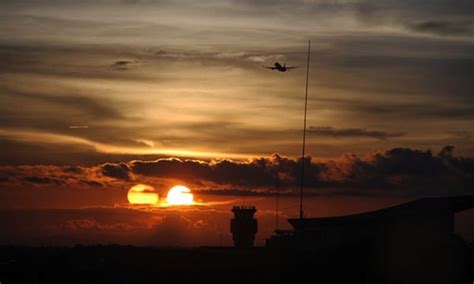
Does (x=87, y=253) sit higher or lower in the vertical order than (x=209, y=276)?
higher

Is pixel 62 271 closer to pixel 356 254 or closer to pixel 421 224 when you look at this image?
pixel 356 254

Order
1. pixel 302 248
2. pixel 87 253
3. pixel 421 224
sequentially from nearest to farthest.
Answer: pixel 421 224
pixel 302 248
pixel 87 253

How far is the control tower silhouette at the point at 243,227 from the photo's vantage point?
188125 mm

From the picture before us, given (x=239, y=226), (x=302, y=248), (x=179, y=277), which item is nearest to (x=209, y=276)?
(x=179, y=277)

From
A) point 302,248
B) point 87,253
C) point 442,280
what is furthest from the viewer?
point 87,253

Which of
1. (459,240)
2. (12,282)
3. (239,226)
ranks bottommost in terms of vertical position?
(12,282)

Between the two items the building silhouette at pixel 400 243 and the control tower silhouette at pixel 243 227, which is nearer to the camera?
the building silhouette at pixel 400 243

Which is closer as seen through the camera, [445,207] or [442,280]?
[442,280]

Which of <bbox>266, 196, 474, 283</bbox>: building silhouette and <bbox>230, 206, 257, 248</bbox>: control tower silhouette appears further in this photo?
<bbox>230, 206, 257, 248</bbox>: control tower silhouette

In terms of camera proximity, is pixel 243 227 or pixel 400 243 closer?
pixel 400 243

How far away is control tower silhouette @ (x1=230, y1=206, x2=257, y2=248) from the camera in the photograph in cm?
18812

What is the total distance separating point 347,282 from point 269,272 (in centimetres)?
1250

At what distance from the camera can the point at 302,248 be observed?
152375mm

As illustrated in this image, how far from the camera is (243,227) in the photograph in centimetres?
18925
